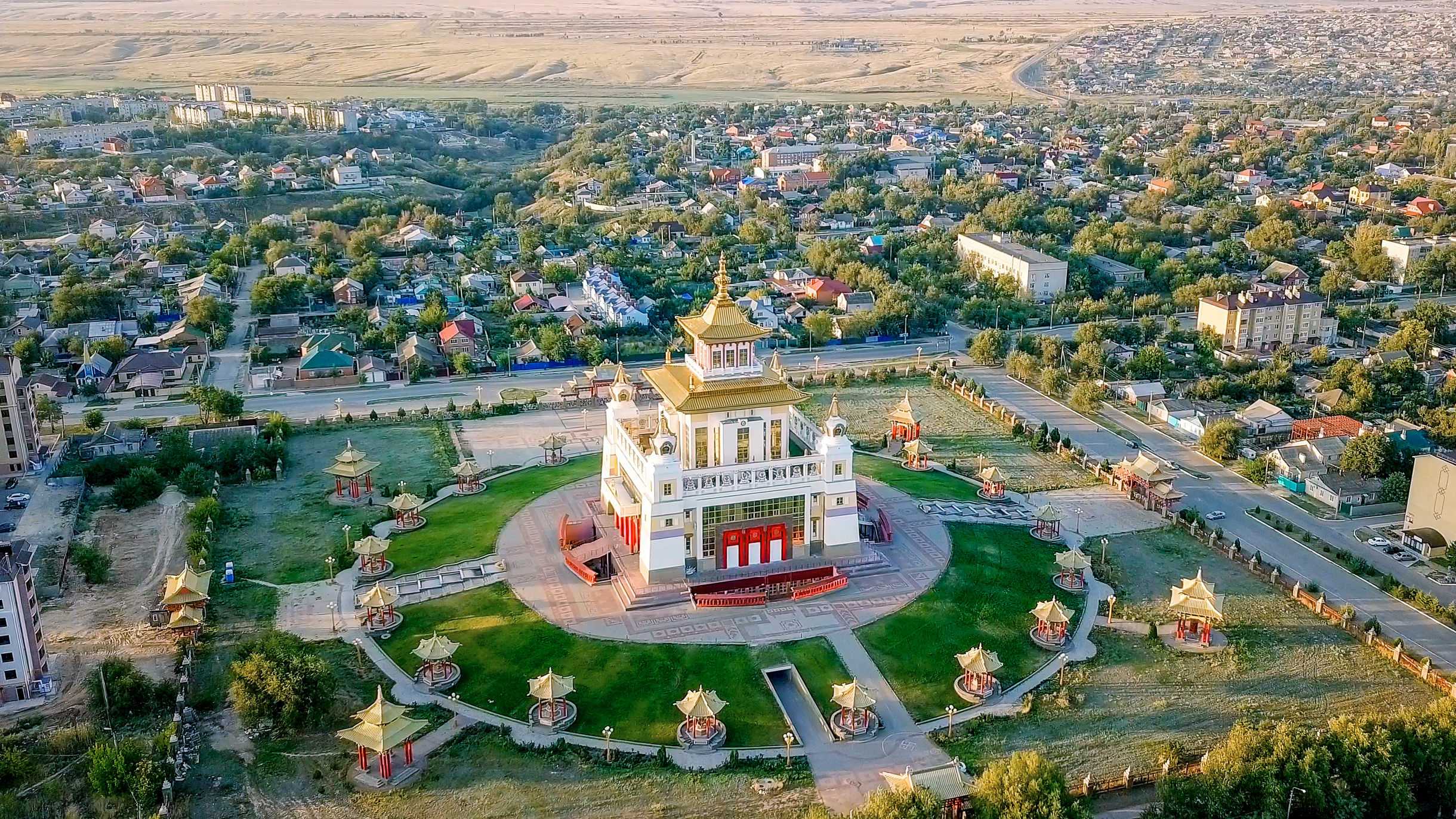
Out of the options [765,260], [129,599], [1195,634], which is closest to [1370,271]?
[765,260]

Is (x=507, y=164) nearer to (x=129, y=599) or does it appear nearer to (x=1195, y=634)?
(x=129, y=599)

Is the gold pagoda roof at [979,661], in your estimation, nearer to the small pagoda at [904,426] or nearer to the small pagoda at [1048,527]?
the small pagoda at [1048,527]

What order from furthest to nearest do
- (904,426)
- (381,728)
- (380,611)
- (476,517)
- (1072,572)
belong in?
(904,426), (476,517), (1072,572), (380,611), (381,728)

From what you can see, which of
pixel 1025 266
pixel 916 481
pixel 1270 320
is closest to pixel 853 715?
pixel 916 481

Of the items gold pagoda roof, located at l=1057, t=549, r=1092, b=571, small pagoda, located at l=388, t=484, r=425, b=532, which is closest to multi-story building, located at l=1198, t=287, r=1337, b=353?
gold pagoda roof, located at l=1057, t=549, r=1092, b=571

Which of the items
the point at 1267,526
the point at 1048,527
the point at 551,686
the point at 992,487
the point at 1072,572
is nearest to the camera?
the point at 551,686

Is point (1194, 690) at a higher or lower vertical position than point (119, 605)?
lower

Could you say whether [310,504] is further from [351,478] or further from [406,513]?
[406,513]
